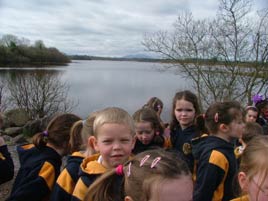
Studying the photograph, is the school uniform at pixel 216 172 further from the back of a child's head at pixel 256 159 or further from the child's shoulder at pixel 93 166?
the child's shoulder at pixel 93 166

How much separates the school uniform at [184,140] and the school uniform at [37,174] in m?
1.43

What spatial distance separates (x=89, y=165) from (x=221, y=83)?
9570 millimetres

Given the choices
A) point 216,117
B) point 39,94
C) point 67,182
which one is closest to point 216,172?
point 216,117

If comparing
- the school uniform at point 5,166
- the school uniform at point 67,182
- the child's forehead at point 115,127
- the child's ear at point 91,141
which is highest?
the child's forehead at point 115,127

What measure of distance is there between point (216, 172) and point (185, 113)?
1140 mm

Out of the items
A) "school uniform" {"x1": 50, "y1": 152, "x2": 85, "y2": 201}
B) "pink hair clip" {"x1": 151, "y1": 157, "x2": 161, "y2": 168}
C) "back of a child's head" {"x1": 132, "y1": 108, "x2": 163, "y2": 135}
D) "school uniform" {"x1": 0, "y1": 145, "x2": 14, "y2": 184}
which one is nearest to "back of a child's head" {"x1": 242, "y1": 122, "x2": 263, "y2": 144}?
"back of a child's head" {"x1": 132, "y1": 108, "x2": 163, "y2": 135}

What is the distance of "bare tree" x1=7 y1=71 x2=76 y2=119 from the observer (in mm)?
13672

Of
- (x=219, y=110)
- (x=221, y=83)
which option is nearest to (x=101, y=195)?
(x=219, y=110)

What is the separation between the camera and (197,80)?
36.8 feet

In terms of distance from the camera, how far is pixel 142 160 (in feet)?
5.07

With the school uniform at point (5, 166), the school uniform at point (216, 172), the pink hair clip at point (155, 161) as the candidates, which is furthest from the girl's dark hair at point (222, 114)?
the school uniform at point (5, 166)

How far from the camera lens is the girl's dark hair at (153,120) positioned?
136 inches

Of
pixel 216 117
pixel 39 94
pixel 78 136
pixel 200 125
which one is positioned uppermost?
pixel 216 117

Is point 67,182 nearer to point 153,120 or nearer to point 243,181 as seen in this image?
point 243,181
